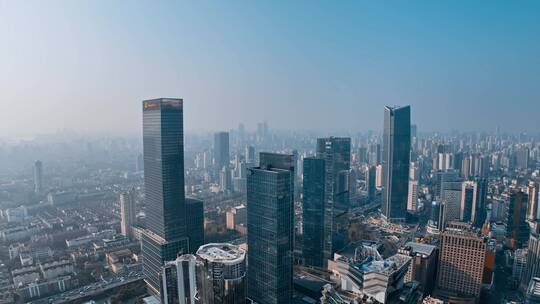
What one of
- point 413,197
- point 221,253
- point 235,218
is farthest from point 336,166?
point 221,253

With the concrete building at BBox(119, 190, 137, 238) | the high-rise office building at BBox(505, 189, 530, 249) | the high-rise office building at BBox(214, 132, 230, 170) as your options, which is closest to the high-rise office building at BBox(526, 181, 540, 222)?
the high-rise office building at BBox(505, 189, 530, 249)

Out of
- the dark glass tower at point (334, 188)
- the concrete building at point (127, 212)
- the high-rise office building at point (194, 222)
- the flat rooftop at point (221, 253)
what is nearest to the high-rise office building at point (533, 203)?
the dark glass tower at point (334, 188)

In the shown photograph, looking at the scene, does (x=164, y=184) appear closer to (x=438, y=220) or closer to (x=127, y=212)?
(x=127, y=212)

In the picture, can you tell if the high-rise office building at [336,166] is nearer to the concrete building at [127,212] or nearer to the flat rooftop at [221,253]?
the flat rooftop at [221,253]

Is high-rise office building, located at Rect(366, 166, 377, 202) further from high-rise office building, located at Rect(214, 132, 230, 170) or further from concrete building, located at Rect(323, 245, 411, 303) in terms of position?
concrete building, located at Rect(323, 245, 411, 303)

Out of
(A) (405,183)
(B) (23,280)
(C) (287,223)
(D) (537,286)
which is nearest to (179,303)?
(C) (287,223)
